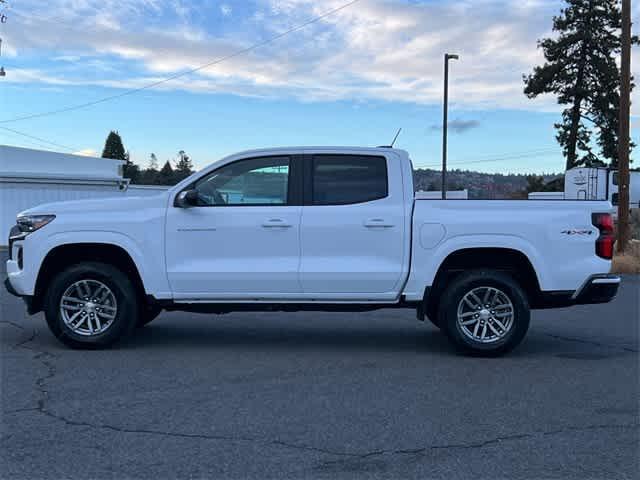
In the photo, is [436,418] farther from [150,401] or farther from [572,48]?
[572,48]

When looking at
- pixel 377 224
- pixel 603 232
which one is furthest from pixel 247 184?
pixel 603 232

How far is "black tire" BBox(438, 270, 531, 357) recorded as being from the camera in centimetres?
740

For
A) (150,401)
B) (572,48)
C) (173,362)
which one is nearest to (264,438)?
(150,401)

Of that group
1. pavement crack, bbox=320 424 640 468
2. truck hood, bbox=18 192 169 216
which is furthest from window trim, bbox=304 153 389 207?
pavement crack, bbox=320 424 640 468

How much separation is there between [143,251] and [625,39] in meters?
15.7

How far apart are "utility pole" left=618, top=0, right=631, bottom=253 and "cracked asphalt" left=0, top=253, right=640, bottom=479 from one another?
1119 centimetres

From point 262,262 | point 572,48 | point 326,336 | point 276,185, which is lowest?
point 326,336

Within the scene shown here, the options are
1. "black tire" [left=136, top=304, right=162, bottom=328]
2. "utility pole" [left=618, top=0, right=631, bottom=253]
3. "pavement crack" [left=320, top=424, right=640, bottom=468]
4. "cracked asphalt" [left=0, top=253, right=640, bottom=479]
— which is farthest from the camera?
"utility pole" [left=618, top=0, right=631, bottom=253]

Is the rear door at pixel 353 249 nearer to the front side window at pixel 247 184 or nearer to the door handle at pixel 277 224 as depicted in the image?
the door handle at pixel 277 224

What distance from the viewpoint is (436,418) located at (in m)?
5.37

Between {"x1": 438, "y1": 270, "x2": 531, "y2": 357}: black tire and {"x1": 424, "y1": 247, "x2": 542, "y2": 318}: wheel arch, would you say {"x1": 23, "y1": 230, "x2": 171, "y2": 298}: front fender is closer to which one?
{"x1": 424, "y1": 247, "x2": 542, "y2": 318}: wheel arch

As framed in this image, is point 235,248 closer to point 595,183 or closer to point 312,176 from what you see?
point 312,176

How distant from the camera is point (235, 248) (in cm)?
748

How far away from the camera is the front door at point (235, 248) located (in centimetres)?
745
